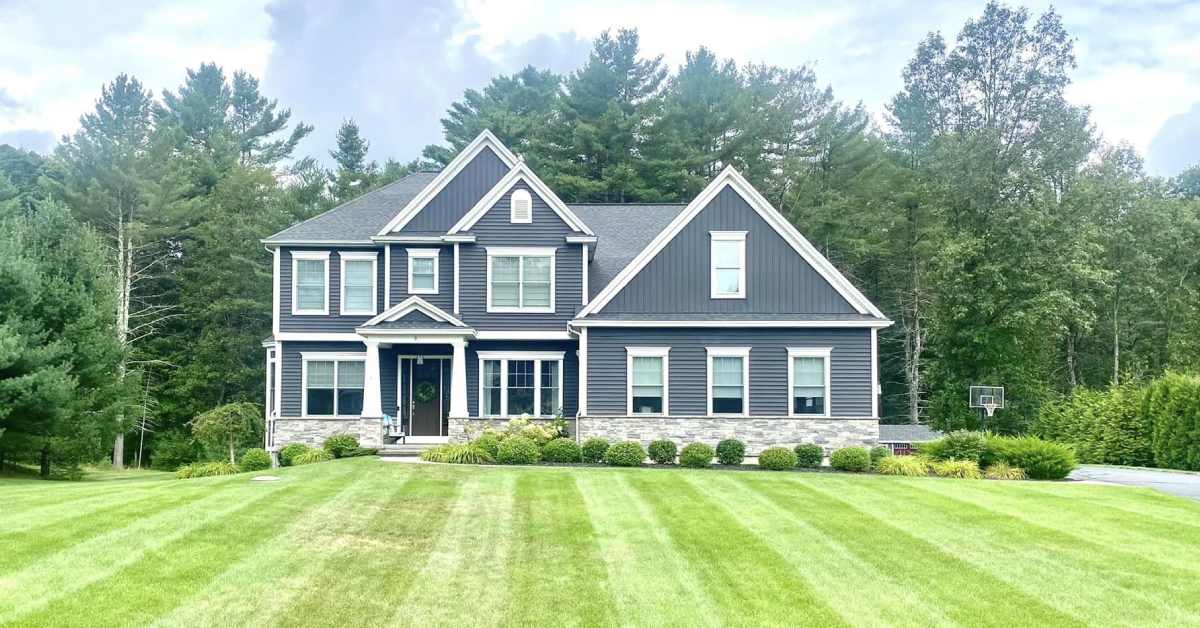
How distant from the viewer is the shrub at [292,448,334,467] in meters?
24.2

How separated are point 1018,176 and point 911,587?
30.8m

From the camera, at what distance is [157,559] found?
457 inches

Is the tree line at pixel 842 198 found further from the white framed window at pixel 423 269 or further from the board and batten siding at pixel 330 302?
the white framed window at pixel 423 269

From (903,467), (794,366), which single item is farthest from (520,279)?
(903,467)

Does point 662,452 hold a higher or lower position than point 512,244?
lower

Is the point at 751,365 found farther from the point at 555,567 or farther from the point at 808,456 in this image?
the point at 555,567

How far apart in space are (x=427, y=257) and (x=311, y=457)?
6904 millimetres

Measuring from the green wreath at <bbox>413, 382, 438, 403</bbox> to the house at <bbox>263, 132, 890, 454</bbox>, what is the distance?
0.09 ft

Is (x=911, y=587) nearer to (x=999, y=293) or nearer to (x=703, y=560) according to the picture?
(x=703, y=560)

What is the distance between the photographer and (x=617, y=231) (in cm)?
3195

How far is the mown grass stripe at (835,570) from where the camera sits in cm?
1003

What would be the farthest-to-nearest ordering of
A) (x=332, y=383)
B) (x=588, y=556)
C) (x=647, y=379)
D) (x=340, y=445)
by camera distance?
(x=332, y=383) < (x=647, y=379) < (x=340, y=445) < (x=588, y=556)

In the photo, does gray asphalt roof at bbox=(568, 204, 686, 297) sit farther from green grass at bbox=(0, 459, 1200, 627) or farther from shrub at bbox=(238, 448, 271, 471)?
green grass at bbox=(0, 459, 1200, 627)

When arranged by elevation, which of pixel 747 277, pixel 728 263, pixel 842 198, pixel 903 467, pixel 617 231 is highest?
pixel 842 198
